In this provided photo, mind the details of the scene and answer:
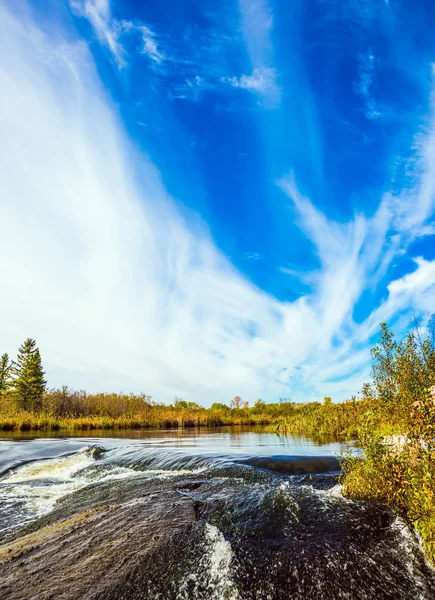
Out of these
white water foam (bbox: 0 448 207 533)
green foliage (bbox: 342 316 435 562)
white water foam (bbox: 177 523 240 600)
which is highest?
green foliage (bbox: 342 316 435 562)

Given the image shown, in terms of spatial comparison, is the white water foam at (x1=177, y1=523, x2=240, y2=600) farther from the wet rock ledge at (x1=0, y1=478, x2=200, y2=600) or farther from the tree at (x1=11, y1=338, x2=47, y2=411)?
the tree at (x1=11, y1=338, x2=47, y2=411)

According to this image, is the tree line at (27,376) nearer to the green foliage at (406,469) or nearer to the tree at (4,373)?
the tree at (4,373)

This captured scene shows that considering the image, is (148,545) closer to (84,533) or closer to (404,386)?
(84,533)

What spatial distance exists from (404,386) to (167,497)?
721 centimetres

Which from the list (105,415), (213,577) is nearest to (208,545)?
(213,577)

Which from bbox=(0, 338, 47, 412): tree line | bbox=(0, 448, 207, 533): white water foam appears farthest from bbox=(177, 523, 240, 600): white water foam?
bbox=(0, 338, 47, 412): tree line

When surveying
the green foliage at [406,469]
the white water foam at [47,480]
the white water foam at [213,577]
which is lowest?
the white water foam at [47,480]

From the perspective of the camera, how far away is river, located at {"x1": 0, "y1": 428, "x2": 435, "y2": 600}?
3.85 metres

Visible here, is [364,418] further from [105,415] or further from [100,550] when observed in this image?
[105,415]

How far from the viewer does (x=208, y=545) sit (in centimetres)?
467

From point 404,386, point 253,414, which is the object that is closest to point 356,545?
point 404,386

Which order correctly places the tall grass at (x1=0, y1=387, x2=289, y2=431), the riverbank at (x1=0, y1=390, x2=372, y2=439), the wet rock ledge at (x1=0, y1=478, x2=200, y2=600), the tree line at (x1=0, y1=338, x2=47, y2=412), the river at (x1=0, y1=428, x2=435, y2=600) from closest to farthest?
the wet rock ledge at (x1=0, y1=478, x2=200, y2=600), the river at (x1=0, y1=428, x2=435, y2=600), the riverbank at (x1=0, y1=390, x2=372, y2=439), the tall grass at (x1=0, y1=387, x2=289, y2=431), the tree line at (x1=0, y1=338, x2=47, y2=412)

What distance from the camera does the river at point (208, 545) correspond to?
385 centimetres

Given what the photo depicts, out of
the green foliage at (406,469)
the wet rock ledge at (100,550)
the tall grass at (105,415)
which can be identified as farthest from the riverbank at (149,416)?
the wet rock ledge at (100,550)
